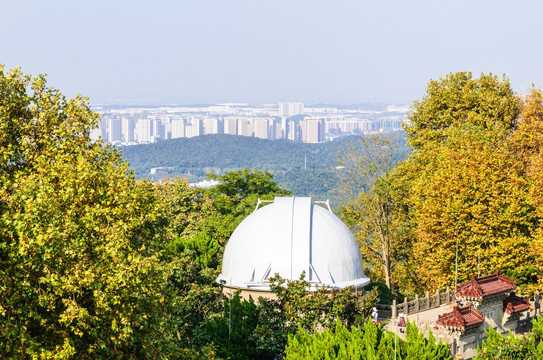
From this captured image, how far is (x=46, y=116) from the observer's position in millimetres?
20750

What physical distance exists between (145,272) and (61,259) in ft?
6.00

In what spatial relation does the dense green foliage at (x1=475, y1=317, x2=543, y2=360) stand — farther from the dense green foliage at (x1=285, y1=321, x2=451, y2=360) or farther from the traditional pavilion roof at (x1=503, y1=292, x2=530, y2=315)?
the traditional pavilion roof at (x1=503, y1=292, x2=530, y2=315)

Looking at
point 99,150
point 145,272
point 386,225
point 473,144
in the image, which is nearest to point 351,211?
point 386,225

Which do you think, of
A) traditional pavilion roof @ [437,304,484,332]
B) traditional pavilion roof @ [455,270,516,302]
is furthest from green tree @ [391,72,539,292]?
traditional pavilion roof @ [437,304,484,332]

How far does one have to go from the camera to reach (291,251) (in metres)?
32.2

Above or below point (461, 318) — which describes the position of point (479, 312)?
below

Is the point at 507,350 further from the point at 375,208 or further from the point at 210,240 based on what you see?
the point at 375,208

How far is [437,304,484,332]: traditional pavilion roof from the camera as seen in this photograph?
87.8 ft

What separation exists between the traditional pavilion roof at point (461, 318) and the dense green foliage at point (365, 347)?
12.9 feet

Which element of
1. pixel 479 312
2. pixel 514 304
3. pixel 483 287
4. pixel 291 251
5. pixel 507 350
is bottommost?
pixel 514 304

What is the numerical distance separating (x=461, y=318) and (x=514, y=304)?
21.6 ft

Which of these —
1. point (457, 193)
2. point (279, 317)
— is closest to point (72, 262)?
point (279, 317)

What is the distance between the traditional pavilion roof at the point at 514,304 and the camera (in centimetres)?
3161

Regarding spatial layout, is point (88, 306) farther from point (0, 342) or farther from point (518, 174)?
point (518, 174)
